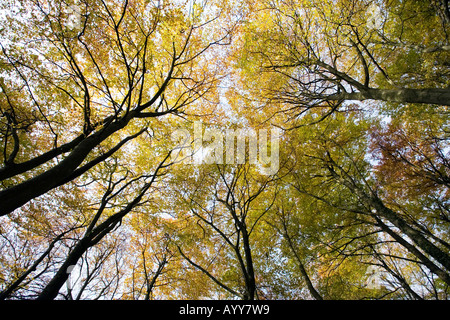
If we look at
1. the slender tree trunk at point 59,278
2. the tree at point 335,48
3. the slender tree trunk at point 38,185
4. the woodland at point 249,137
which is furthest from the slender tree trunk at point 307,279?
the slender tree trunk at point 38,185

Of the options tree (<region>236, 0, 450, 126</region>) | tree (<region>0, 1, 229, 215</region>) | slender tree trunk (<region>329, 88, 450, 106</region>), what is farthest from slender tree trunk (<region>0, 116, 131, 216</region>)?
slender tree trunk (<region>329, 88, 450, 106</region>)

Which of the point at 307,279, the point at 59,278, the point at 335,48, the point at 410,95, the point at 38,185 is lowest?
the point at 59,278

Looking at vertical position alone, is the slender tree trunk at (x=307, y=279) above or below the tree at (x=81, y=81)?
below

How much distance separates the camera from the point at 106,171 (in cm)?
649

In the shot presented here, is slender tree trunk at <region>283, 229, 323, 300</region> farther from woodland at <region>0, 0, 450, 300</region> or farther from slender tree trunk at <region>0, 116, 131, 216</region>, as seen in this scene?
slender tree trunk at <region>0, 116, 131, 216</region>

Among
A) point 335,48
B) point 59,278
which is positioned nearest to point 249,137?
point 335,48

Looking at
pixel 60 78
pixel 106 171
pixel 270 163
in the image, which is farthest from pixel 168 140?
pixel 270 163

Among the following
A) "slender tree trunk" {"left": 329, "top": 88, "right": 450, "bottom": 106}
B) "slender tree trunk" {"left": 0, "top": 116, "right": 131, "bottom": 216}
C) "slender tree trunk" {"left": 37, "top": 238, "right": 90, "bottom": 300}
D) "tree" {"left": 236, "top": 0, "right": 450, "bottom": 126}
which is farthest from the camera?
"tree" {"left": 236, "top": 0, "right": 450, "bottom": 126}

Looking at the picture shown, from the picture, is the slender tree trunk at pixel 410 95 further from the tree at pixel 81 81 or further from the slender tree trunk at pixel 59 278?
the slender tree trunk at pixel 59 278

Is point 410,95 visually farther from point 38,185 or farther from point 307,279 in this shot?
point 38,185

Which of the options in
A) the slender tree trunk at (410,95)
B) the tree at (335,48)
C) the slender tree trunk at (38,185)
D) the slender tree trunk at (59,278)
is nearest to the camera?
the slender tree trunk at (38,185)

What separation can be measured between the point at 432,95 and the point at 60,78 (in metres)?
8.72

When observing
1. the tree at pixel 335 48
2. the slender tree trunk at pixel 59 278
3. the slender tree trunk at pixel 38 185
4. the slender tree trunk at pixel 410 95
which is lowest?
the slender tree trunk at pixel 59 278

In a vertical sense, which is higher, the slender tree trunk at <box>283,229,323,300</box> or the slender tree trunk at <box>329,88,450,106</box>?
the slender tree trunk at <box>329,88,450,106</box>
